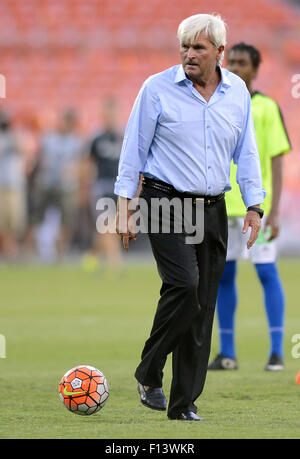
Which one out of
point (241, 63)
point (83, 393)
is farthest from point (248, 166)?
point (241, 63)

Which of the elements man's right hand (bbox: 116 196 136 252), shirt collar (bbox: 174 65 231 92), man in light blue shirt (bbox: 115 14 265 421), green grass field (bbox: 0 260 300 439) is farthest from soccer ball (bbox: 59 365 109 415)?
shirt collar (bbox: 174 65 231 92)

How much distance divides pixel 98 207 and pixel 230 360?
365 inches

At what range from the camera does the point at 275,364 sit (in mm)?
8062

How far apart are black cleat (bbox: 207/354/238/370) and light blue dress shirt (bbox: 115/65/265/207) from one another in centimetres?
273

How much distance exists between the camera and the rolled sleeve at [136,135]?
18.5ft

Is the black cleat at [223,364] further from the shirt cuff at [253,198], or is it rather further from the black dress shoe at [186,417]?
the shirt cuff at [253,198]

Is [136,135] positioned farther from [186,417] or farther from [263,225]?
[263,225]

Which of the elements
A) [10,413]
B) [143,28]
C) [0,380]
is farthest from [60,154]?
[10,413]

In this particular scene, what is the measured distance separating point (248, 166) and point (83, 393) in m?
1.55

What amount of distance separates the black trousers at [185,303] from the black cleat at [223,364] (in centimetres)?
231

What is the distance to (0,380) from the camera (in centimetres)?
742

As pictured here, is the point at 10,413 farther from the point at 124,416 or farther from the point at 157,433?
the point at 157,433

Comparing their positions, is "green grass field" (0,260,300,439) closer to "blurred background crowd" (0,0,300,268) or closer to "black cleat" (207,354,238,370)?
"black cleat" (207,354,238,370)

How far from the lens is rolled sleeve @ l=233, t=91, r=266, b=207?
589cm
